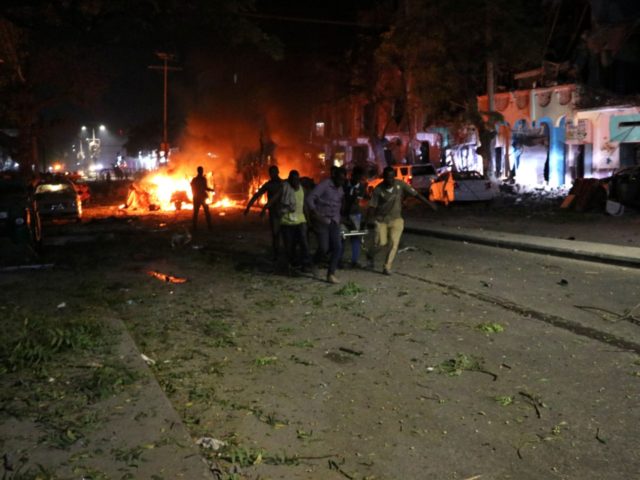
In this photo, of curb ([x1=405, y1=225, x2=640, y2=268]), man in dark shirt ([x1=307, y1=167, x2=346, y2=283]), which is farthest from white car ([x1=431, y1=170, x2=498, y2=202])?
man in dark shirt ([x1=307, y1=167, x2=346, y2=283])

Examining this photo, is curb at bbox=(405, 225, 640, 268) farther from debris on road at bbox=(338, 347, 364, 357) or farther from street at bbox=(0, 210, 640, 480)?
debris on road at bbox=(338, 347, 364, 357)

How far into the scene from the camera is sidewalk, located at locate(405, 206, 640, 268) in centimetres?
1241

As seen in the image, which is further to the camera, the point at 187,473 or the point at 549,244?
the point at 549,244

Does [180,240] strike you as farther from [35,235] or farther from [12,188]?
[12,188]

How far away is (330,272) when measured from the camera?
10.1 metres

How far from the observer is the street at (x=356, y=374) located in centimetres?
401

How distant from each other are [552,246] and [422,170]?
17278mm

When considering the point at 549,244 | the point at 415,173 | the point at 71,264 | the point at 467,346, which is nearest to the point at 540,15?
the point at 415,173

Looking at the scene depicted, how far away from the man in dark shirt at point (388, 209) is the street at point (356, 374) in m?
0.69

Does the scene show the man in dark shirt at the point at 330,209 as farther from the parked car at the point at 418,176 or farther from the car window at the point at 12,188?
the parked car at the point at 418,176

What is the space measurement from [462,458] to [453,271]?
23.8 ft

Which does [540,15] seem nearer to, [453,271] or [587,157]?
[587,157]

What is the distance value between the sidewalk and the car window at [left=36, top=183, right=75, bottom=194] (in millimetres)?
12684

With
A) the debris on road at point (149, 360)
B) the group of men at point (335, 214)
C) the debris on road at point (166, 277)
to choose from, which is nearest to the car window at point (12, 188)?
the debris on road at point (166, 277)
